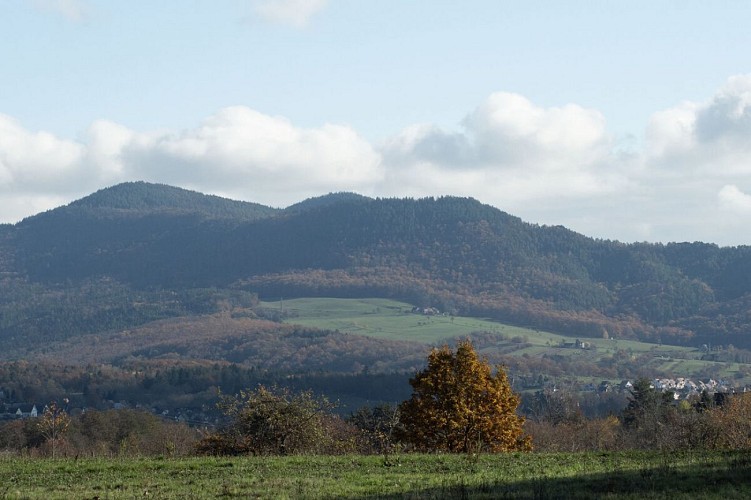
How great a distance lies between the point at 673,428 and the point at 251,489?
131 ft

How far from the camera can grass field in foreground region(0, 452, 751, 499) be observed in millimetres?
19562

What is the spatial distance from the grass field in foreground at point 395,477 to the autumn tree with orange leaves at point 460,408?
1177 centimetres

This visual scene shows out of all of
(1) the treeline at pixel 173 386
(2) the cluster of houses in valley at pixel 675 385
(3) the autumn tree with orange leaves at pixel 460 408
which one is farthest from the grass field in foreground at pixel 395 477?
(2) the cluster of houses in valley at pixel 675 385

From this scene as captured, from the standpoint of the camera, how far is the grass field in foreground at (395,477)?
1956 cm

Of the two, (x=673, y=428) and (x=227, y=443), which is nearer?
(x=227, y=443)

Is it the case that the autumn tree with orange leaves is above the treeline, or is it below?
above

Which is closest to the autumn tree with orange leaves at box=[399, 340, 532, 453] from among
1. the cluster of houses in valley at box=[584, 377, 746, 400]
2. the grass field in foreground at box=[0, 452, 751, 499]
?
the grass field in foreground at box=[0, 452, 751, 499]

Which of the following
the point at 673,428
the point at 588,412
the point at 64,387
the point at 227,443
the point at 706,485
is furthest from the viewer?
the point at 64,387

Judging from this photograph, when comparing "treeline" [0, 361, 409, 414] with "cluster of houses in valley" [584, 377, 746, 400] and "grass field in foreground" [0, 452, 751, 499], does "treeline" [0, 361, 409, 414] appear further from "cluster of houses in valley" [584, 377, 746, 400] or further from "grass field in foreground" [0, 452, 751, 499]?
"grass field in foreground" [0, 452, 751, 499]

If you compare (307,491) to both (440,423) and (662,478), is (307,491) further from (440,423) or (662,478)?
(440,423)

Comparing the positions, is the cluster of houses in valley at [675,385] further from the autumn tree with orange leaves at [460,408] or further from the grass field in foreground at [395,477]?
the grass field in foreground at [395,477]

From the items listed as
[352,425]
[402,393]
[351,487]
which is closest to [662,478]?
[351,487]

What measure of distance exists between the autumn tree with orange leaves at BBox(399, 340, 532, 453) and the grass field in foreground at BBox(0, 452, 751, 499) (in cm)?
1177

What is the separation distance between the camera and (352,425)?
6794 centimetres
